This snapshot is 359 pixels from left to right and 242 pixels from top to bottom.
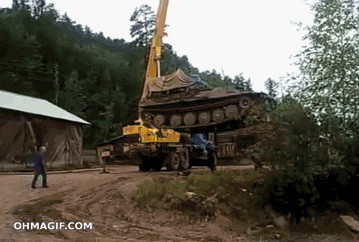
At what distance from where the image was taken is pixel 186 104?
2222 centimetres

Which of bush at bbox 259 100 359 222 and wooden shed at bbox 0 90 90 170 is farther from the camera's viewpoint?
wooden shed at bbox 0 90 90 170

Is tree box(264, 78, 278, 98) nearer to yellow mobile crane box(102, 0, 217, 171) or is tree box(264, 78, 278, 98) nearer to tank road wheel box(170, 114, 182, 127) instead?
yellow mobile crane box(102, 0, 217, 171)

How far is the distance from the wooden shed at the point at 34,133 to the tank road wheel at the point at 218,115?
26.1ft

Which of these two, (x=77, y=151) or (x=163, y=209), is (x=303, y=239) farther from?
(x=77, y=151)

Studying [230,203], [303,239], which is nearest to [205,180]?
[230,203]

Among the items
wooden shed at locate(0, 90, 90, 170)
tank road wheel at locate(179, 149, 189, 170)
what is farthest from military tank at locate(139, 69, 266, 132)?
tank road wheel at locate(179, 149, 189, 170)

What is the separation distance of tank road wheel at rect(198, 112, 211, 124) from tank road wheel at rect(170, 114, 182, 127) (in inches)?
43.5

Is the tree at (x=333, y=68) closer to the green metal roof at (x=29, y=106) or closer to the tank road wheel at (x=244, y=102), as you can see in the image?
the tank road wheel at (x=244, y=102)

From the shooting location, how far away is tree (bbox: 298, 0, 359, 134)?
8.59 m

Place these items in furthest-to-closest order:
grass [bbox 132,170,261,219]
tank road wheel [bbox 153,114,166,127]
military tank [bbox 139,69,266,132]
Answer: tank road wheel [bbox 153,114,166,127] < military tank [bbox 139,69,266,132] < grass [bbox 132,170,261,219]

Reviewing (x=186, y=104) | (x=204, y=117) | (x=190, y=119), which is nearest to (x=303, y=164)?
(x=204, y=117)

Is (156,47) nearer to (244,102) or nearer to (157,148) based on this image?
(244,102)

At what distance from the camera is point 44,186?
36.7ft

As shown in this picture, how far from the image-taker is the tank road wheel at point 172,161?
1441 centimetres
